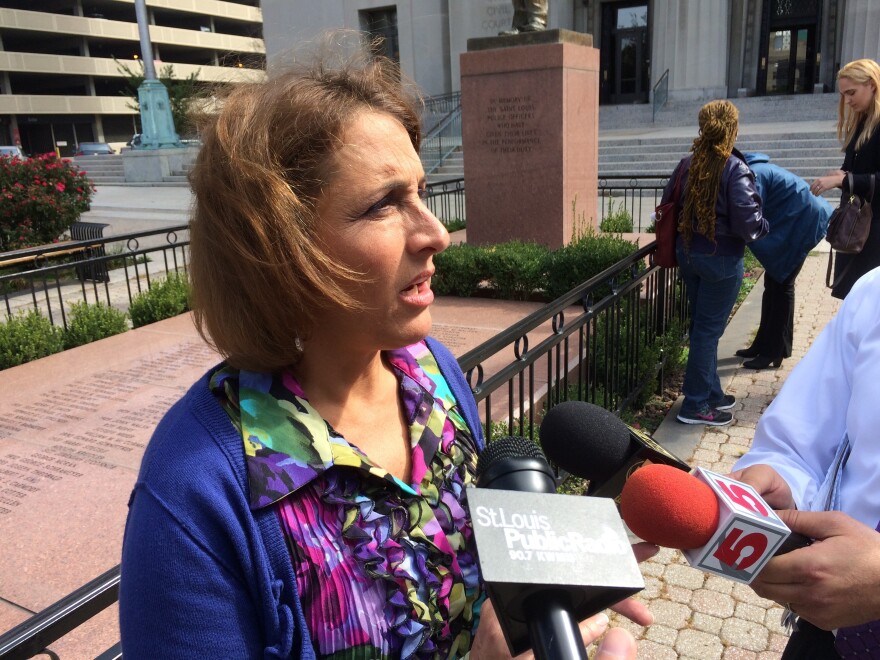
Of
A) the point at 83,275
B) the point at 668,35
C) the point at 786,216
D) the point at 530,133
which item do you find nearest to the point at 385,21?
the point at 668,35

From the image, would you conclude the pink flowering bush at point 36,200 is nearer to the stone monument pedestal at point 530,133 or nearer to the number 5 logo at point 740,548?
the stone monument pedestal at point 530,133

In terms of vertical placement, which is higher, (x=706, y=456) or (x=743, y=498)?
(x=743, y=498)

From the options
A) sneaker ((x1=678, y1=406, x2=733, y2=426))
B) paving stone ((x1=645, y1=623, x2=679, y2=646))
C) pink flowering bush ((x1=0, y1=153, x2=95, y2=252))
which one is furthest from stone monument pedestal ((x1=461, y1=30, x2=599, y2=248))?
pink flowering bush ((x1=0, y1=153, x2=95, y2=252))

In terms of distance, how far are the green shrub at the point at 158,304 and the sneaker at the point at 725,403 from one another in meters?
5.56

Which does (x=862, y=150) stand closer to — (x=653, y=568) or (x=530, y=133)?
(x=653, y=568)

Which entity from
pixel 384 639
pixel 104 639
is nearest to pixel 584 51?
pixel 104 639

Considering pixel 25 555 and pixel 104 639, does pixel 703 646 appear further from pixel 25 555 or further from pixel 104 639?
pixel 25 555

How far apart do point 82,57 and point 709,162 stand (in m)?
→ 66.4

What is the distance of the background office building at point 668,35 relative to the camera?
2450cm

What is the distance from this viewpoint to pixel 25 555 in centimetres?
337

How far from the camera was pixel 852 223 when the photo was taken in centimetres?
484

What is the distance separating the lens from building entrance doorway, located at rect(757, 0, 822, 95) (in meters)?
25.9

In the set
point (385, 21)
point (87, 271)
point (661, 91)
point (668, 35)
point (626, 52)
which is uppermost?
point (385, 21)

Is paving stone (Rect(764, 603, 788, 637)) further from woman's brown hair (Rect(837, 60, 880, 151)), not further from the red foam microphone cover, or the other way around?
woman's brown hair (Rect(837, 60, 880, 151))
